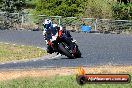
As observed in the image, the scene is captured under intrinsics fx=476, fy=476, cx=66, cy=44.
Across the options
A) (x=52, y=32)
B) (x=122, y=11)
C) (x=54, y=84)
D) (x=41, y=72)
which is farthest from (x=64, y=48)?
(x=122, y=11)

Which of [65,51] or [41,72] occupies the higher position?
[41,72]

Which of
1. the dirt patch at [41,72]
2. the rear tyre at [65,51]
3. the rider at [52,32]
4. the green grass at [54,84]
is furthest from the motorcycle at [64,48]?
the green grass at [54,84]

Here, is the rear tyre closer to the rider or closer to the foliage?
the rider

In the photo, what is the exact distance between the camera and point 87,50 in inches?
1020

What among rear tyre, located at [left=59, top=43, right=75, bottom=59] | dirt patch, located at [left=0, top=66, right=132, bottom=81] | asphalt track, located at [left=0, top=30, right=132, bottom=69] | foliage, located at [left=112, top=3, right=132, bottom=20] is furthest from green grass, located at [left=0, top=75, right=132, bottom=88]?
foliage, located at [left=112, top=3, right=132, bottom=20]

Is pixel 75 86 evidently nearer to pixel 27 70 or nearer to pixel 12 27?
pixel 27 70

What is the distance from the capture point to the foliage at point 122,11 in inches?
1632

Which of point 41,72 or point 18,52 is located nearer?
point 41,72

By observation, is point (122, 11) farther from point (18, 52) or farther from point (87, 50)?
point (18, 52)

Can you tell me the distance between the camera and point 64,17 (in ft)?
142

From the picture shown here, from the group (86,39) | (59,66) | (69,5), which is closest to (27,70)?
(59,66)

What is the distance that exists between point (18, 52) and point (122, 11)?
1833 cm

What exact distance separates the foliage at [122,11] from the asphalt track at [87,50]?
4792mm

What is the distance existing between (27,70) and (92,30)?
78.4 ft
